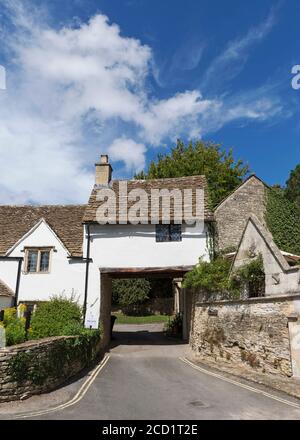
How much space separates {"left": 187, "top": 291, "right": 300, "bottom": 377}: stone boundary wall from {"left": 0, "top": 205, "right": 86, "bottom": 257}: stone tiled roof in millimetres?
8365

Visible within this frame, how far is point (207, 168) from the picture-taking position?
3475 cm

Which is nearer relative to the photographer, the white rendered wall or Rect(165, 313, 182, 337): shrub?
the white rendered wall

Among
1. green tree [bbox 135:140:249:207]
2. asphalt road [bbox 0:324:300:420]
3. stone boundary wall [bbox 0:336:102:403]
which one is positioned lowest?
asphalt road [bbox 0:324:300:420]

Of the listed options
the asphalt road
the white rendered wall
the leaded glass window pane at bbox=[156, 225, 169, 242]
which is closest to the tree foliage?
the white rendered wall

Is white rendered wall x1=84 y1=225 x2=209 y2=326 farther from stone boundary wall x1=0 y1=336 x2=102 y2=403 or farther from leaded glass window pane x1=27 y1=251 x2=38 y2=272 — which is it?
stone boundary wall x1=0 y1=336 x2=102 y2=403

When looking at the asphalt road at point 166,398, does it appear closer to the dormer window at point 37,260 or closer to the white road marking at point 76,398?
the white road marking at point 76,398

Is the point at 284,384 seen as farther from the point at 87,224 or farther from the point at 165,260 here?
the point at 87,224

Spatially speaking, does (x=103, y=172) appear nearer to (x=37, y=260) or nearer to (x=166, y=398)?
(x=37, y=260)

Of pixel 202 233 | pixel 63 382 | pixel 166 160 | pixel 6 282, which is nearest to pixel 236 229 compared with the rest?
pixel 202 233

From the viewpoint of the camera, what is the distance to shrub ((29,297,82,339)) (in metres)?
15.1

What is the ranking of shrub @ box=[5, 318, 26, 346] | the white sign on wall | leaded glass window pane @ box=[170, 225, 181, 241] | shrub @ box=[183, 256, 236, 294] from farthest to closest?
leaded glass window pane @ box=[170, 225, 181, 241], the white sign on wall, shrub @ box=[183, 256, 236, 294], shrub @ box=[5, 318, 26, 346]

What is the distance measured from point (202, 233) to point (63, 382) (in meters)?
11.1

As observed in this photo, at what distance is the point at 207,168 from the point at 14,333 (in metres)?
26.5
